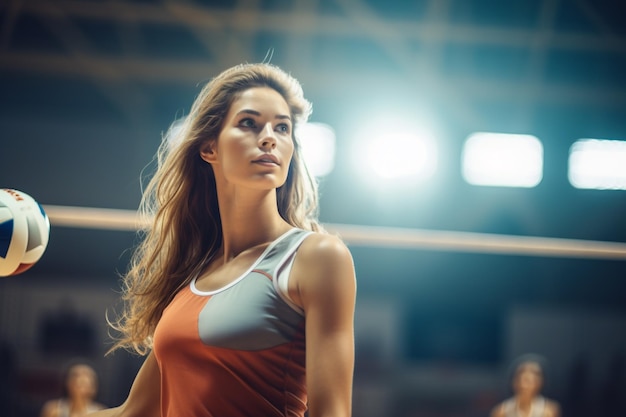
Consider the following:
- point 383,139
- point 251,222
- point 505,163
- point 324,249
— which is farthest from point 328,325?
point 505,163

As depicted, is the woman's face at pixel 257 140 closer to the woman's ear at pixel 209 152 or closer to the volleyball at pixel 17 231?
the woman's ear at pixel 209 152

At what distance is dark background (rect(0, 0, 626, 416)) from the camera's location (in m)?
8.27

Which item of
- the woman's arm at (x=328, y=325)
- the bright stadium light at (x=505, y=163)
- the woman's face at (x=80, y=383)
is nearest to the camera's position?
the woman's arm at (x=328, y=325)

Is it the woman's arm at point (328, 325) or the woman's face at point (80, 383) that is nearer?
the woman's arm at point (328, 325)

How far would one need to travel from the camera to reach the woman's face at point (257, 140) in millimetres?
1562

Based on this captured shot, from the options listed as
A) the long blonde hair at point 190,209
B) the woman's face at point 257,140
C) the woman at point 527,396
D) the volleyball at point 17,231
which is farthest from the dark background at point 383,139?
the woman's face at point 257,140

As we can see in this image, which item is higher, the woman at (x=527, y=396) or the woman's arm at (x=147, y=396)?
the woman's arm at (x=147, y=396)

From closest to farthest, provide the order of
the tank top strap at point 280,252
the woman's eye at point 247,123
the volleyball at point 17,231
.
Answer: the tank top strap at point 280,252 < the woman's eye at point 247,123 < the volleyball at point 17,231

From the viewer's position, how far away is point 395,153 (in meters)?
8.55

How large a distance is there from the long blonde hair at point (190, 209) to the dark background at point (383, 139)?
651cm

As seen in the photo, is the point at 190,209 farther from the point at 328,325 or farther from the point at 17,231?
the point at 328,325

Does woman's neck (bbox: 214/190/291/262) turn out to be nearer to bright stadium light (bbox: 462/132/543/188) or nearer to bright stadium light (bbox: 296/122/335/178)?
bright stadium light (bbox: 296/122/335/178)

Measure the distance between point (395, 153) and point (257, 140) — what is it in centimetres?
706

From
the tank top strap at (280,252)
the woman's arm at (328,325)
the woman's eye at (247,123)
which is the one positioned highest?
the woman's eye at (247,123)
